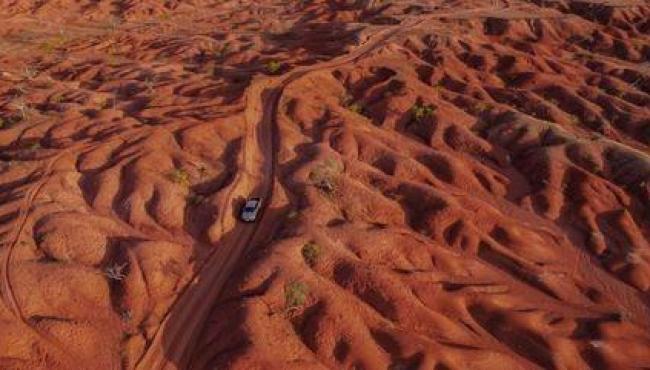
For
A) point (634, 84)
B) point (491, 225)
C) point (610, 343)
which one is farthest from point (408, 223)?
point (634, 84)

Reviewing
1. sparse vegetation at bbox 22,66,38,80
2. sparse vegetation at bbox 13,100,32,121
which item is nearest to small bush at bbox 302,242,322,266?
sparse vegetation at bbox 13,100,32,121

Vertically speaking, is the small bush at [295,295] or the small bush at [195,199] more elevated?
the small bush at [195,199]

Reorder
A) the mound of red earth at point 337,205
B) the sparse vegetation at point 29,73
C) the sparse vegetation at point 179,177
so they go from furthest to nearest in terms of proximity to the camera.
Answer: the sparse vegetation at point 29,73, the sparse vegetation at point 179,177, the mound of red earth at point 337,205

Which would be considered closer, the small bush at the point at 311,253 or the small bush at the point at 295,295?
the small bush at the point at 295,295

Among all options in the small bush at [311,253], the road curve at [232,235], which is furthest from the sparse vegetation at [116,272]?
the small bush at [311,253]

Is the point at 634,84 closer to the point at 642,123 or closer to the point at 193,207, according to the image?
the point at 642,123

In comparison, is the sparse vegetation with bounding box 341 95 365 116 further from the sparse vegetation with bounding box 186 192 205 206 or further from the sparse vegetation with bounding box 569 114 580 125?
the sparse vegetation with bounding box 569 114 580 125

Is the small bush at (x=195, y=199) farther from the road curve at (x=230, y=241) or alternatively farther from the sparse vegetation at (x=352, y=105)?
the sparse vegetation at (x=352, y=105)
